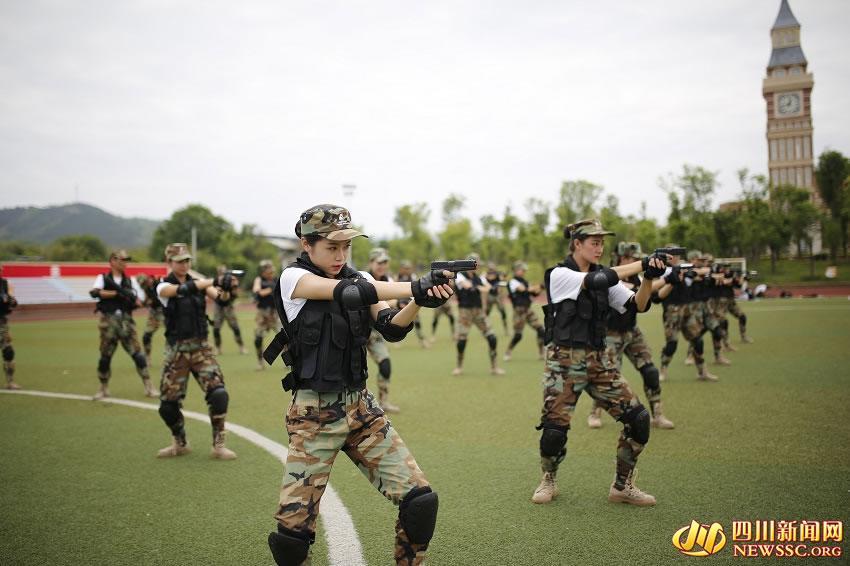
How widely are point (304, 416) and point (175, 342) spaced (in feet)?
12.6

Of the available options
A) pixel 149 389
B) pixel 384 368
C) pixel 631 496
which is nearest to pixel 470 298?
pixel 384 368

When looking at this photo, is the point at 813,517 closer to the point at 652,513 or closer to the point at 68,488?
the point at 652,513

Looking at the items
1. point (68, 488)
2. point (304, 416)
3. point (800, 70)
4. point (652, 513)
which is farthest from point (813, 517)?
point (800, 70)

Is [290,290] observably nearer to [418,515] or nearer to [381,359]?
[418,515]

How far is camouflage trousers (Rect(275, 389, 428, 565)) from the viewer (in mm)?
3207

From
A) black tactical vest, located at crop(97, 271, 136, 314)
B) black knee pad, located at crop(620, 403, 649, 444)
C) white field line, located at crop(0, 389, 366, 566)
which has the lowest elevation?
white field line, located at crop(0, 389, 366, 566)

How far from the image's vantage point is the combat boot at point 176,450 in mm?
6750

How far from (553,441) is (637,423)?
73cm

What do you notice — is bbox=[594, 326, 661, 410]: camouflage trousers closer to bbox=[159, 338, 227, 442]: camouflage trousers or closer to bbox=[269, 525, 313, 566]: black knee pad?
bbox=[159, 338, 227, 442]: camouflage trousers

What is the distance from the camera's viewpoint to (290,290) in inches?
136

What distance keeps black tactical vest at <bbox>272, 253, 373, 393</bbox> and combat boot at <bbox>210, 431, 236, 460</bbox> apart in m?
3.64

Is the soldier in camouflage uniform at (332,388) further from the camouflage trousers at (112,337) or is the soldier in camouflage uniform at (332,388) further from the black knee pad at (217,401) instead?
the camouflage trousers at (112,337)

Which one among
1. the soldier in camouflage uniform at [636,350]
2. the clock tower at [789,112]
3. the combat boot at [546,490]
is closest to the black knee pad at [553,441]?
the combat boot at [546,490]

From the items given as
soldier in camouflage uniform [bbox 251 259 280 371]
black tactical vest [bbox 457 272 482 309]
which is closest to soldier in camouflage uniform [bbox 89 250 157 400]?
soldier in camouflage uniform [bbox 251 259 280 371]
